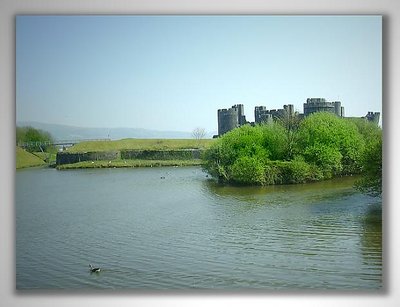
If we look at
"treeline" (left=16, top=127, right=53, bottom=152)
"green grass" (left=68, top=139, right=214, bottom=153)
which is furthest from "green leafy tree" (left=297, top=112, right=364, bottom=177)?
"treeline" (left=16, top=127, right=53, bottom=152)

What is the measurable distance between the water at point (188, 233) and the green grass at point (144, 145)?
182mm

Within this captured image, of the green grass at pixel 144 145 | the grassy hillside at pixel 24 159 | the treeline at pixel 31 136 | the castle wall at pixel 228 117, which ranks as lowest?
the grassy hillside at pixel 24 159

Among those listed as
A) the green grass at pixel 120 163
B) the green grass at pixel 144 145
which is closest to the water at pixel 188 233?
the green grass at pixel 120 163

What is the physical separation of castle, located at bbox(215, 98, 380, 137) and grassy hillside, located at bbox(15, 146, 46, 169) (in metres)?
1.39

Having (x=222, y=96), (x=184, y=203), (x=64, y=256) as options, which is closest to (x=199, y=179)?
(x=184, y=203)

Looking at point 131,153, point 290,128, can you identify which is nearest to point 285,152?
point 290,128

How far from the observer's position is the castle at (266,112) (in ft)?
17.2

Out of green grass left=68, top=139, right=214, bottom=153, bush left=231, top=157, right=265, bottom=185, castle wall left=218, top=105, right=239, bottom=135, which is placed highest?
castle wall left=218, top=105, right=239, bottom=135

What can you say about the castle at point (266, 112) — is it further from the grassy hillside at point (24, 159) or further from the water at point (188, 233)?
the grassy hillside at point (24, 159)

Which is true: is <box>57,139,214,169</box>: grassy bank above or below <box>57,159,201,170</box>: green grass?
above

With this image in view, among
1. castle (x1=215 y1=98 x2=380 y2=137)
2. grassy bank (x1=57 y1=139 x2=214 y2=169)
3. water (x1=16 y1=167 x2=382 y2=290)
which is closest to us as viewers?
water (x1=16 y1=167 x2=382 y2=290)

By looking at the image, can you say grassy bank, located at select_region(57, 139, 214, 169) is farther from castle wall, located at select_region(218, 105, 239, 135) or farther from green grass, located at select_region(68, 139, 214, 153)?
castle wall, located at select_region(218, 105, 239, 135)

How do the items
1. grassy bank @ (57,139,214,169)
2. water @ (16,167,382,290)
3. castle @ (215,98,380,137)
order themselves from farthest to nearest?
grassy bank @ (57,139,214,169), castle @ (215,98,380,137), water @ (16,167,382,290)

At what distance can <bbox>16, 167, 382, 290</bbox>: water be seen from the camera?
509cm
